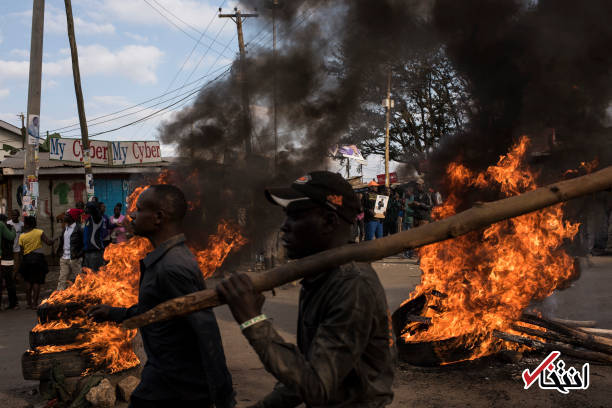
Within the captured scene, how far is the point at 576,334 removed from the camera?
513 cm

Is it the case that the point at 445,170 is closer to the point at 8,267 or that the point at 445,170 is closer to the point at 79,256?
the point at 79,256

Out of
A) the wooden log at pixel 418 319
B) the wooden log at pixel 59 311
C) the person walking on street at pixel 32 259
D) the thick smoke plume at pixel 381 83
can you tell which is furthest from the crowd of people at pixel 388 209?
the wooden log at pixel 59 311

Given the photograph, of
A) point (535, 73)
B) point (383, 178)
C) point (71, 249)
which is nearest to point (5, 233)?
point (71, 249)

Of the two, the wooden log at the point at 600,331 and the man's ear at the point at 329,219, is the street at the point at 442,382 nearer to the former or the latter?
the wooden log at the point at 600,331

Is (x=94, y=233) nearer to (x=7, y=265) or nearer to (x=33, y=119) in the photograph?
(x=7, y=265)

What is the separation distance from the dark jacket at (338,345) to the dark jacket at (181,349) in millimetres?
703

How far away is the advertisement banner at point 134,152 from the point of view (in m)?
15.7

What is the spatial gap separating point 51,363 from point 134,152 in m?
12.1

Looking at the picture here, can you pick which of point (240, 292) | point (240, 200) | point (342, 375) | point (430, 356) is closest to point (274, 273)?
point (240, 292)

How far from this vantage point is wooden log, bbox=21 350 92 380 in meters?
4.55

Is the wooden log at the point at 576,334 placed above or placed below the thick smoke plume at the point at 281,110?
below

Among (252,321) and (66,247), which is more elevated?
(252,321)

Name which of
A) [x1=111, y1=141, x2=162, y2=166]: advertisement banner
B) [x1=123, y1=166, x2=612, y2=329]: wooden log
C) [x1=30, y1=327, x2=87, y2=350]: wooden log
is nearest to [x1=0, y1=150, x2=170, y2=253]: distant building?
[x1=111, y1=141, x2=162, y2=166]: advertisement banner

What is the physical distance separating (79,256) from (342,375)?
29.9 ft
